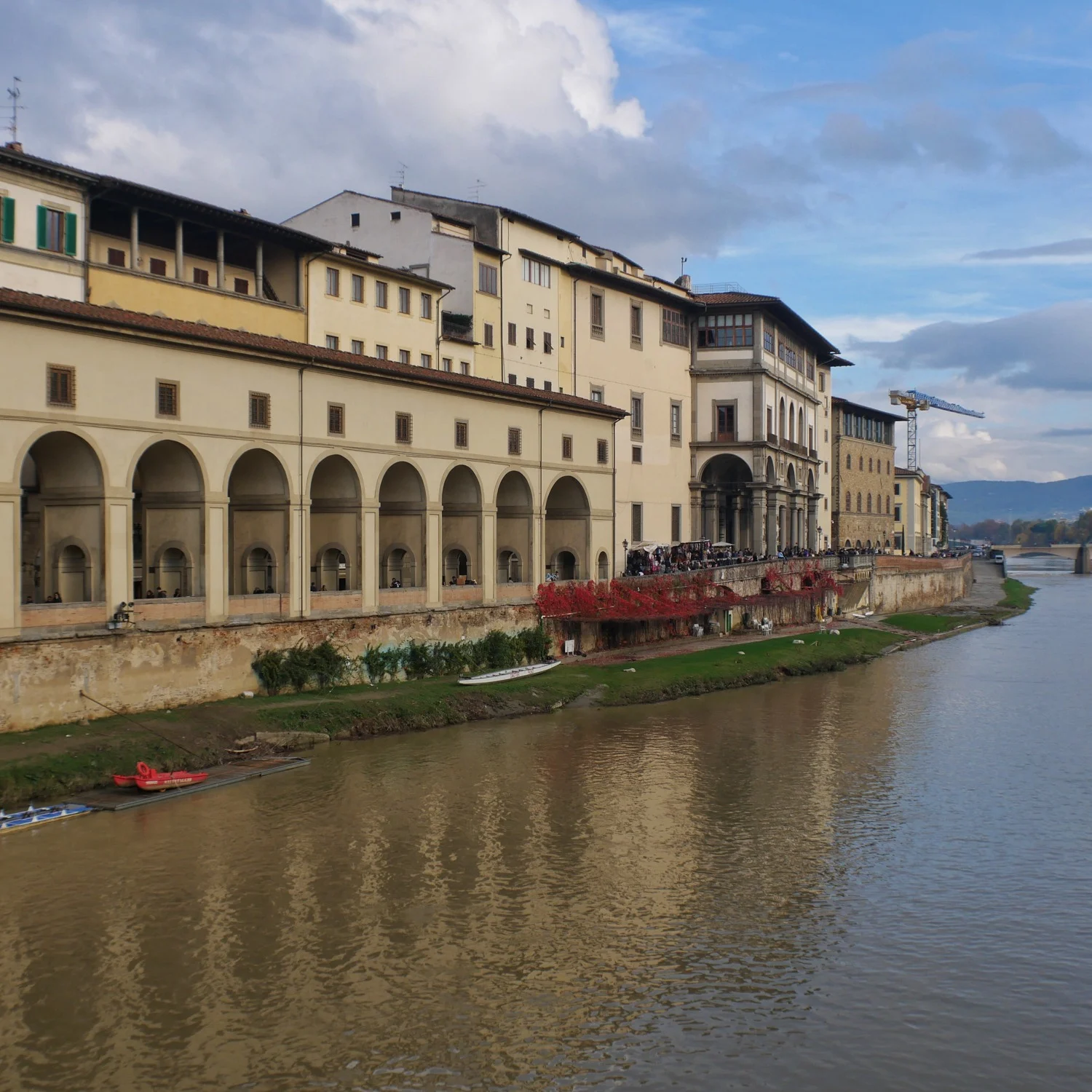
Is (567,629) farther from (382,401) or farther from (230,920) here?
(230,920)

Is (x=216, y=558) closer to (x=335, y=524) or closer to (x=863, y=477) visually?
(x=335, y=524)

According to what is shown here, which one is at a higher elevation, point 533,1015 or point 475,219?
point 475,219

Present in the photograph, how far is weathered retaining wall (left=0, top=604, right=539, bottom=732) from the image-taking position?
2978cm

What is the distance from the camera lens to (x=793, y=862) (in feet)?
80.9

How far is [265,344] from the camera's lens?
36.7m

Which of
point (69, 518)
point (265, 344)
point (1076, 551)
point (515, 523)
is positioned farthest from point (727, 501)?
point (1076, 551)

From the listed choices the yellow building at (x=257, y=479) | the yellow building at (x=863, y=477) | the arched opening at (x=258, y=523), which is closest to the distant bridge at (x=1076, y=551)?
the yellow building at (x=863, y=477)

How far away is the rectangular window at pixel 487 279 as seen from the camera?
184 feet

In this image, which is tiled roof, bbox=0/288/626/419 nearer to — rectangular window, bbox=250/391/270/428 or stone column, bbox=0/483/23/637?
rectangular window, bbox=250/391/270/428

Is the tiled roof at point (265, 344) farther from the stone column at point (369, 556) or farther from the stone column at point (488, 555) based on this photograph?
the stone column at point (369, 556)

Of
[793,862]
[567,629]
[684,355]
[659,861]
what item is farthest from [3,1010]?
[684,355]

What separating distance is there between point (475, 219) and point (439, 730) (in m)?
29.6

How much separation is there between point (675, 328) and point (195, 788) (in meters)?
50.3

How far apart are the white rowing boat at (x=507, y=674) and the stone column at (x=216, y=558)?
30.2 ft
